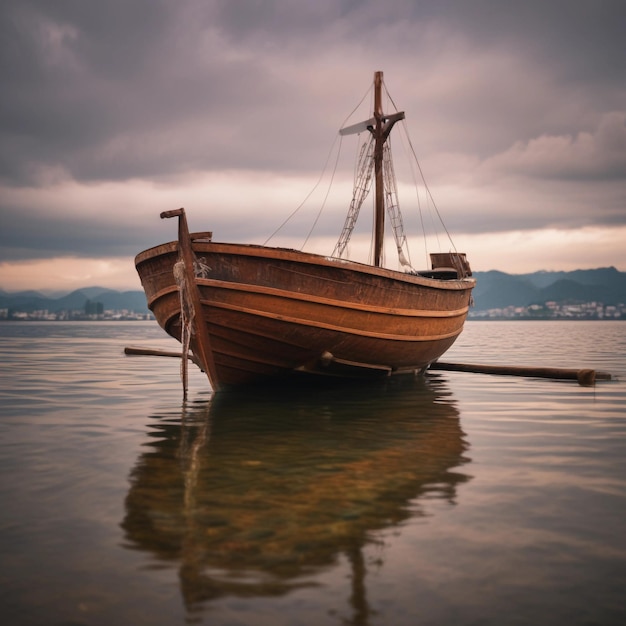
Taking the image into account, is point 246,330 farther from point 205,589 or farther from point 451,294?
point 205,589

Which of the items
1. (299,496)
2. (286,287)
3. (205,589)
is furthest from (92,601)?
(286,287)

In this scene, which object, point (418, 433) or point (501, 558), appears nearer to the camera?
point (501, 558)

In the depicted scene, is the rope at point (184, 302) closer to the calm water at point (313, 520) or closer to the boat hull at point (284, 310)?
the boat hull at point (284, 310)

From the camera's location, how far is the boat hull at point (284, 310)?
38.2 feet

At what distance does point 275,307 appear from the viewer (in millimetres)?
11688

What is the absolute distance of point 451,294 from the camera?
17.0 metres

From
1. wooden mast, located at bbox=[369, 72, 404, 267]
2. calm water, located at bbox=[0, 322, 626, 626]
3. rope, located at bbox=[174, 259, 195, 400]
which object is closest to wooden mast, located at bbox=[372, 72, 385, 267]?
wooden mast, located at bbox=[369, 72, 404, 267]

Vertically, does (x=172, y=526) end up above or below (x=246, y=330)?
below

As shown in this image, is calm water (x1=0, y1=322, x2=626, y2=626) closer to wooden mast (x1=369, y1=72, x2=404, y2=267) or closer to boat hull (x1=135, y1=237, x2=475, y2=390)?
boat hull (x1=135, y1=237, x2=475, y2=390)

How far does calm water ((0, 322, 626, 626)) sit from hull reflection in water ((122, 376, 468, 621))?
2cm

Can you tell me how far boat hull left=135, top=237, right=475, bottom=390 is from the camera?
11.6 meters

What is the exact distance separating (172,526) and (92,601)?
1.27 metres

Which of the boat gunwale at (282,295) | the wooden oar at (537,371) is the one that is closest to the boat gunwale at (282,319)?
the boat gunwale at (282,295)

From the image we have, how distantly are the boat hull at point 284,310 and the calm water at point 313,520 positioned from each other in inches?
82.0
